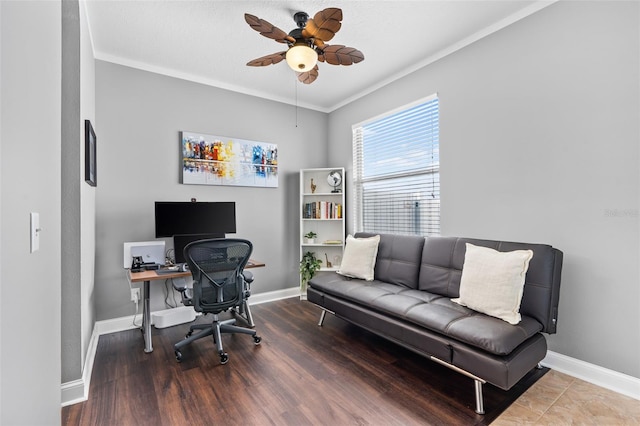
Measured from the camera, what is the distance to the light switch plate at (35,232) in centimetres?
86

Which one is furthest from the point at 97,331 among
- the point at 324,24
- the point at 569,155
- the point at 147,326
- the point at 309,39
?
the point at 569,155

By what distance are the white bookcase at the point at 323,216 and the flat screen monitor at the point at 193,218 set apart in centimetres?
114

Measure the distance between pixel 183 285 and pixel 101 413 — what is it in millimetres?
987

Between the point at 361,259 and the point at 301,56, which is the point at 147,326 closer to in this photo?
the point at 361,259

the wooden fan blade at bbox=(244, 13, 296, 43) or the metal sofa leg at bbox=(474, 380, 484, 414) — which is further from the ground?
the wooden fan blade at bbox=(244, 13, 296, 43)

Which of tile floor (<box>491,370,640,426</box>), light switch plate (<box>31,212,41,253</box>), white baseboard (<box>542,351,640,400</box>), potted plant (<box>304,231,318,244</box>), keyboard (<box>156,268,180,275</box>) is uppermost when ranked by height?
light switch plate (<box>31,212,41,253</box>)

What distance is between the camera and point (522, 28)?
8.35 ft

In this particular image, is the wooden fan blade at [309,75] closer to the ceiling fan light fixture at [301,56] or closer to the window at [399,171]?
the ceiling fan light fixture at [301,56]

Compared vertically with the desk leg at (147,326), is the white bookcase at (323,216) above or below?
above

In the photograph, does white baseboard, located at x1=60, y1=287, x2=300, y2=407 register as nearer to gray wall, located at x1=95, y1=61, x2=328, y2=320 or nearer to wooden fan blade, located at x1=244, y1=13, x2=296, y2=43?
gray wall, located at x1=95, y1=61, x2=328, y2=320

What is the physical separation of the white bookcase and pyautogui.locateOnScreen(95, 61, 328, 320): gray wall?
166mm

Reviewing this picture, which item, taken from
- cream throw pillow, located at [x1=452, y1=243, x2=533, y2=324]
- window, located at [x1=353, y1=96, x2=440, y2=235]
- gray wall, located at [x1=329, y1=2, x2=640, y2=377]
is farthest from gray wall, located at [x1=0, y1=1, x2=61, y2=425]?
window, located at [x1=353, y1=96, x2=440, y2=235]

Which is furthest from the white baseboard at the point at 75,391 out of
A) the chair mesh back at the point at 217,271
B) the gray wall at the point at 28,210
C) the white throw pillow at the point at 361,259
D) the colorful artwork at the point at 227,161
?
the white throw pillow at the point at 361,259

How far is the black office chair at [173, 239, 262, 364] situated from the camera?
2.55 meters
